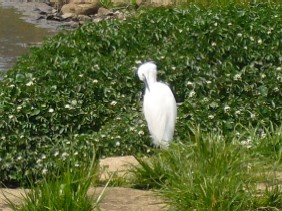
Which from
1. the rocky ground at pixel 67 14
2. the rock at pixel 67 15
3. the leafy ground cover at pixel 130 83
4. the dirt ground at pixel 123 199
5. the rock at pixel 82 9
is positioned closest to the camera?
the dirt ground at pixel 123 199

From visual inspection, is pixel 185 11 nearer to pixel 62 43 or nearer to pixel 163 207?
pixel 62 43

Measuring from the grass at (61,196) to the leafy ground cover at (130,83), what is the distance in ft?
Answer: 8.41

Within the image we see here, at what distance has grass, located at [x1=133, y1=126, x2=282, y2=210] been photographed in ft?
18.8

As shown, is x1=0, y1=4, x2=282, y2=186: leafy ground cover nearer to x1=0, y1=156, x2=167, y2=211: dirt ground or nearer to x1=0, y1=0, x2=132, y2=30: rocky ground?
x1=0, y1=156, x2=167, y2=211: dirt ground

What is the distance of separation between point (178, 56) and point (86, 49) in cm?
120

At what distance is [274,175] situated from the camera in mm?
6469

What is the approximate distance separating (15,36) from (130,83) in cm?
1064

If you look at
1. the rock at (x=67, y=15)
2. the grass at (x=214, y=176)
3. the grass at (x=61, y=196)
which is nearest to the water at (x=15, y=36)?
the rock at (x=67, y=15)

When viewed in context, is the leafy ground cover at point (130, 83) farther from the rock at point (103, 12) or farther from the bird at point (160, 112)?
the rock at point (103, 12)

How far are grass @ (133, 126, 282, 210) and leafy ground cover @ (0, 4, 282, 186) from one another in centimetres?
150

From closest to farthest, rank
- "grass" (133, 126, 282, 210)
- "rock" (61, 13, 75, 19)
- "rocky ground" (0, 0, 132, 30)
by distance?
1. "grass" (133, 126, 282, 210)
2. "rocky ground" (0, 0, 132, 30)
3. "rock" (61, 13, 75, 19)

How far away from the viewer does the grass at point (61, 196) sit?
5520mm

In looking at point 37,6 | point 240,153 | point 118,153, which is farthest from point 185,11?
point 37,6

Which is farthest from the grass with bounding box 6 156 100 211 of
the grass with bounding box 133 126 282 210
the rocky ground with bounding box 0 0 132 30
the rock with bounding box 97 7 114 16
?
the rock with bounding box 97 7 114 16
